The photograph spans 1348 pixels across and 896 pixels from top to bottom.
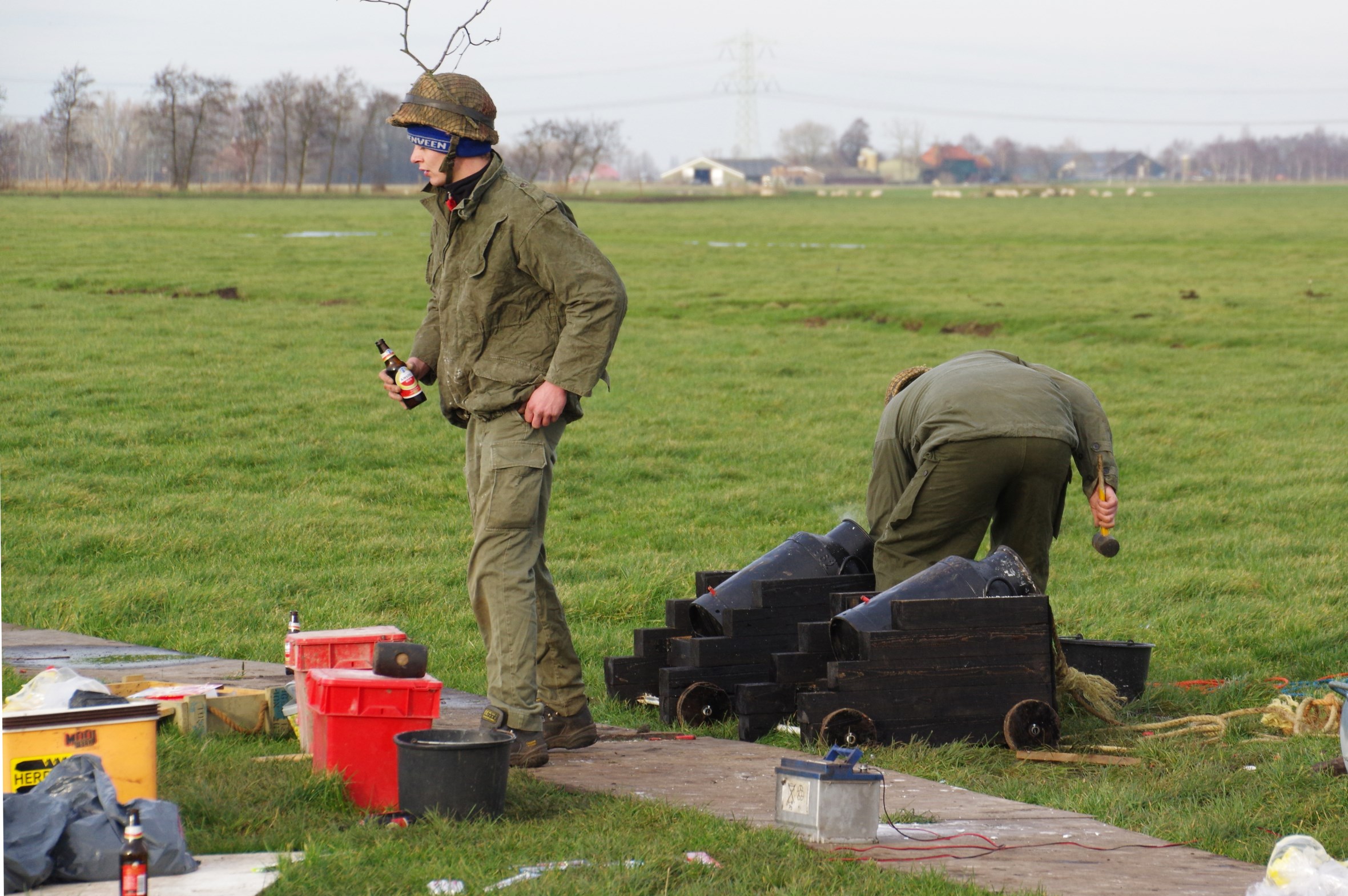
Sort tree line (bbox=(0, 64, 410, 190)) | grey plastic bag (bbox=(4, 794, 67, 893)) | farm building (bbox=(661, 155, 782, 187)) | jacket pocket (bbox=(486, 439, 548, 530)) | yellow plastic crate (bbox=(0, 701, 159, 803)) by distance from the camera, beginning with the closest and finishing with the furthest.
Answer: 1. grey plastic bag (bbox=(4, 794, 67, 893))
2. yellow plastic crate (bbox=(0, 701, 159, 803))
3. jacket pocket (bbox=(486, 439, 548, 530))
4. tree line (bbox=(0, 64, 410, 190))
5. farm building (bbox=(661, 155, 782, 187))

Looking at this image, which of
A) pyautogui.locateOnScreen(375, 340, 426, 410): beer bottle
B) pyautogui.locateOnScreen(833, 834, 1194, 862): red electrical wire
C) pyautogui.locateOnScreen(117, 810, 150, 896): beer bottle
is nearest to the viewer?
pyautogui.locateOnScreen(117, 810, 150, 896): beer bottle

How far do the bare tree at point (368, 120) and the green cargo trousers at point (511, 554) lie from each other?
9012cm

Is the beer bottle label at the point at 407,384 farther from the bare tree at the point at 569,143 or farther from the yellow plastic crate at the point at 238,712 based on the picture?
the bare tree at the point at 569,143

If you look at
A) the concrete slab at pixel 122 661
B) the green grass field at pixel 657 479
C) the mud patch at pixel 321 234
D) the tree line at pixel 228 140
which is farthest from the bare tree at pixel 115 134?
the concrete slab at pixel 122 661

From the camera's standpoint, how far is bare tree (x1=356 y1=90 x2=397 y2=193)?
316ft

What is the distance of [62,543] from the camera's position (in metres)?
10.1

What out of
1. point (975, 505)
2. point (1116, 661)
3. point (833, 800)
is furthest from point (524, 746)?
point (1116, 661)

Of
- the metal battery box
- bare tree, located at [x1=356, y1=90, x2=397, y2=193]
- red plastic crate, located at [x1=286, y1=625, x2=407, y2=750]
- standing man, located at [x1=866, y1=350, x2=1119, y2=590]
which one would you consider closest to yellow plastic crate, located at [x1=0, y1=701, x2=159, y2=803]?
red plastic crate, located at [x1=286, y1=625, x2=407, y2=750]

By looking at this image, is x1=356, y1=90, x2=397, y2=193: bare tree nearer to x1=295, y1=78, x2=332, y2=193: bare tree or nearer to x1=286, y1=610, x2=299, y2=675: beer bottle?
x1=295, y1=78, x2=332, y2=193: bare tree

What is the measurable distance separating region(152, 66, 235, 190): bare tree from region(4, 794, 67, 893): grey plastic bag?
282 feet

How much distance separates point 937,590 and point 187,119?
96238 millimetres

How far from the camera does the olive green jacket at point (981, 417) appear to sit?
20.6ft

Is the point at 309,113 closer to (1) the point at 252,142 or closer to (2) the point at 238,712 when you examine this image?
(1) the point at 252,142

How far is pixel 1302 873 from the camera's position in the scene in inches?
144
